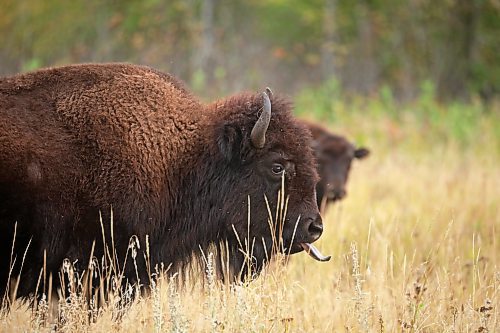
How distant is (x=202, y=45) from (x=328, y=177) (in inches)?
489

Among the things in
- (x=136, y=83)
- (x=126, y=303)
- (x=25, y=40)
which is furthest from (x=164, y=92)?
(x=25, y=40)

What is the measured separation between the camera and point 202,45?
834 inches

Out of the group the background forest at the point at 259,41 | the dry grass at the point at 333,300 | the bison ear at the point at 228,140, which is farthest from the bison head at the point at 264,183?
the background forest at the point at 259,41

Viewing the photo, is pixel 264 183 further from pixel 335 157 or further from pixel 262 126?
pixel 335 157

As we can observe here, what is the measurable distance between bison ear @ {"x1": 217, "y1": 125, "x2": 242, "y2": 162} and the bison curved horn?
0.12 meters

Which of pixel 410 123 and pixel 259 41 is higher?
pixel 259 41

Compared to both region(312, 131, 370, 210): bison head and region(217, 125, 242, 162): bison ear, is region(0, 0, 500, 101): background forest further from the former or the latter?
region(217, 125, 242, 162): bison ear

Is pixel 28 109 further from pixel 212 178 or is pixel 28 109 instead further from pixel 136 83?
pixel 212 178

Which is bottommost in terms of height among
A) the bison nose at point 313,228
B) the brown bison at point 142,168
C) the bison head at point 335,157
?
the bison head at point 335,157

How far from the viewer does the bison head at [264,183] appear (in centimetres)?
509

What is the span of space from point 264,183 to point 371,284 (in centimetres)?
120

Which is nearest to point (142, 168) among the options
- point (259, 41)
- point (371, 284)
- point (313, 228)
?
point (313, 228)

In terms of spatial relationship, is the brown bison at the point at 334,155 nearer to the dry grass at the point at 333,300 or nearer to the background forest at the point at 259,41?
the dry grass at the point at 333,300

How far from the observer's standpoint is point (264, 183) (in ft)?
17.0
